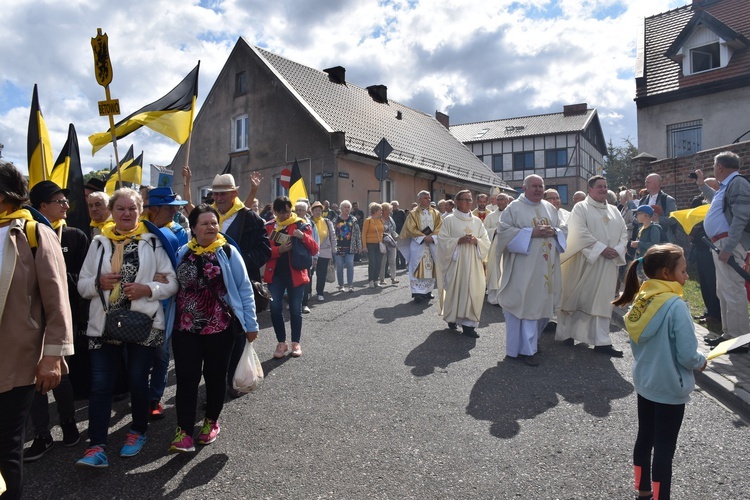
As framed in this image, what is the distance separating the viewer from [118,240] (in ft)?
12.0

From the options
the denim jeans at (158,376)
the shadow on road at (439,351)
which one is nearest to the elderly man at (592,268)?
the shadow on road at (439,351)

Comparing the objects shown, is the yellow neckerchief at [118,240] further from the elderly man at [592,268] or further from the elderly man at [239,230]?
the elderly man at [592,268]

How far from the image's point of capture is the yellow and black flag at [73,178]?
448 centimetres

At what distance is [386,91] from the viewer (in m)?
30.8

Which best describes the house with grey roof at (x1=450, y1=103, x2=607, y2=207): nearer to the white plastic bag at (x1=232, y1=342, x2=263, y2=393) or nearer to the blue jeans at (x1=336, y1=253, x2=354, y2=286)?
the blue jeans at (x1=336, y1=253, x2=354, y2=286)

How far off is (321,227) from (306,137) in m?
12.6

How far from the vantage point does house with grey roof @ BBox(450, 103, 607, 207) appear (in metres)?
43.1

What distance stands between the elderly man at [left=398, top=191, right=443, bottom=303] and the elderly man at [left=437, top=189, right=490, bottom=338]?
6.02ft

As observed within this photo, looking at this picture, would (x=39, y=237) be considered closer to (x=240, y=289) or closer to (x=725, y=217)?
(x=240, y=289)

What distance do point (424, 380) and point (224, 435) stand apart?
2058 mm

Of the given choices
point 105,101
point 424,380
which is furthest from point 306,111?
point 424,380

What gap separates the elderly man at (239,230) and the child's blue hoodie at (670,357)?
10.6 feet

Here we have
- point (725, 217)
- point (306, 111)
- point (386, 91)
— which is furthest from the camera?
point (386, 91)

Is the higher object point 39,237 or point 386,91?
point 386,91
